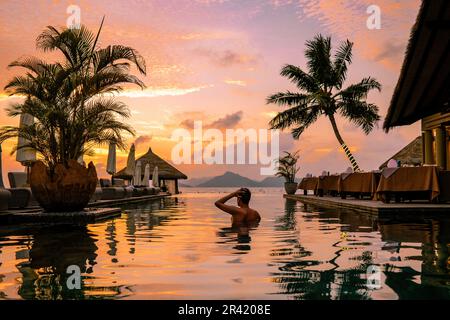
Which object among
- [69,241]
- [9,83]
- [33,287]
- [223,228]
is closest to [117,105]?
[9,83]

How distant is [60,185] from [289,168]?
23.1 meters

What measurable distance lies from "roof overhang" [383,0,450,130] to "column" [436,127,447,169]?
3.07ft

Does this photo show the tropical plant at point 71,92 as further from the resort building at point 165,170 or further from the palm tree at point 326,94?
the resort building at point 165,170

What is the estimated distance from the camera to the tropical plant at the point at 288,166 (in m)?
32.8

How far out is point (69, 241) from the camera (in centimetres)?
743

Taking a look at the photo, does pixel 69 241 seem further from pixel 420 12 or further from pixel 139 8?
pixel 420 12

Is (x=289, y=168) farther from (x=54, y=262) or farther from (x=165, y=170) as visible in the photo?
(x=54, y=262)

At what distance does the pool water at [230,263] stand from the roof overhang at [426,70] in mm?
8477

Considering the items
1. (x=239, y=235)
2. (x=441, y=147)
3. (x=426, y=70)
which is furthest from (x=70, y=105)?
(x=441, y=147)

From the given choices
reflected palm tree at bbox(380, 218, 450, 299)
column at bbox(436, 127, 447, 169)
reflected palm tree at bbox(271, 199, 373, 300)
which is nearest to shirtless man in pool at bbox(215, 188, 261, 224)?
reflected palm tree at bbox(380, 218, 450, 299)

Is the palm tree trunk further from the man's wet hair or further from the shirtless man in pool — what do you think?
the man's wet hair

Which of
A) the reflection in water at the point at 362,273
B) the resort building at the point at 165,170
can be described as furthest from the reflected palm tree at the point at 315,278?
the resort building at the point at 165,170

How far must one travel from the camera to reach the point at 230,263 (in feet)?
17.2

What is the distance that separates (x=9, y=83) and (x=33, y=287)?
8904 mm
